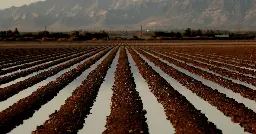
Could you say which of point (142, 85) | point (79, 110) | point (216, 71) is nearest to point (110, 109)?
point (79, 110)

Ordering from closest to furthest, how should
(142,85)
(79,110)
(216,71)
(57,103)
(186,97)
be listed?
(79,110) → (57,103) → (186,97) → (142,85) → (216,71)

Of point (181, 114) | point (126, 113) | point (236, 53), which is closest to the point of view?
point (181, 114)

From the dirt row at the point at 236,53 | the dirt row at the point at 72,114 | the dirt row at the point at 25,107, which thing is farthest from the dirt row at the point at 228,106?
the dirt row at the point at 236,53

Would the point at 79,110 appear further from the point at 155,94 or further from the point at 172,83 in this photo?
the point at 172,83

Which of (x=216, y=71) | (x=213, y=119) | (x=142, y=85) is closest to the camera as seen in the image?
(x=213, y=119)

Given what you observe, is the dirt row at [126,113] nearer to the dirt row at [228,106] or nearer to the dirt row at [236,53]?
the dirt row at [228,106]

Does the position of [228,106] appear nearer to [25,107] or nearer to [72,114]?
[72,114]

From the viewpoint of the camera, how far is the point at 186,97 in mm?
18047

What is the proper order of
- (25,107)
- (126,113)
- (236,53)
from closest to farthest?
1. (126,113)
2. (25,107)
3. (236,53)

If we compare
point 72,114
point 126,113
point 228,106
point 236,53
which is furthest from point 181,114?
point 236,53

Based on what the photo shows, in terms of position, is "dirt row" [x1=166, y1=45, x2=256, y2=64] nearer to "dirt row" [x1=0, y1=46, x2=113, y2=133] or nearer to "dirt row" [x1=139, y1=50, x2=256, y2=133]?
"dirt row" [x1=139, y1=50, x2=256, y2=133]

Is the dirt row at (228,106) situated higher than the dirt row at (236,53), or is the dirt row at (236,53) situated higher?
the dirt row at (228,106)

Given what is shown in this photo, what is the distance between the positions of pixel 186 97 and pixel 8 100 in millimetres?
7351

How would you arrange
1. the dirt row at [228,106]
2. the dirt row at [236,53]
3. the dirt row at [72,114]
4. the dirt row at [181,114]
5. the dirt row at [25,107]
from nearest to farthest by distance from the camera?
the dirt row at [181,114] → the dirt row at [72,114] → the dirt row at [228,106] → the dirt row at [25,107] → the dirt row at [236,53]
